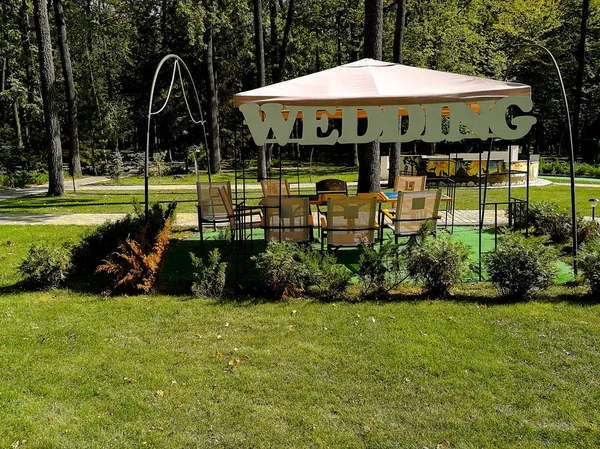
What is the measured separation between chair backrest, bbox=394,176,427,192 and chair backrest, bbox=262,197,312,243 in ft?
11.3

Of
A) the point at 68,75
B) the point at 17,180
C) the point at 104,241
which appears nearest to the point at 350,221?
the point at 104,241

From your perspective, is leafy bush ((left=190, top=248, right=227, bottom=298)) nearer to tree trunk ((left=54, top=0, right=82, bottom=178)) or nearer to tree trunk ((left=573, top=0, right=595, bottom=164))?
tree trunk ((left=54, top=0, right=82, bottom=178))

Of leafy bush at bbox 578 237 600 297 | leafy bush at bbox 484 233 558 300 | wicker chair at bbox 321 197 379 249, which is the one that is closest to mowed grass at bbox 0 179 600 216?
wicker chair at bbox 321 197 379 249

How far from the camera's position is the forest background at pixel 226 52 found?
71.3 ft

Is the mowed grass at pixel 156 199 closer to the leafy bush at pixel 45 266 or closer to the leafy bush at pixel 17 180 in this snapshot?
the leafy bush at pixel 17 180

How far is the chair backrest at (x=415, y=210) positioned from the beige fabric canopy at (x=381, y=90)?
1.36 meters

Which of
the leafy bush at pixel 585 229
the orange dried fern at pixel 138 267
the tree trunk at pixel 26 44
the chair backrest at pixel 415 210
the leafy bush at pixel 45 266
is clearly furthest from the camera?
the tree trunk at pixel 26 44

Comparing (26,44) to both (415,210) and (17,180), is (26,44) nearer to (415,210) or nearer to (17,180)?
(17,180)

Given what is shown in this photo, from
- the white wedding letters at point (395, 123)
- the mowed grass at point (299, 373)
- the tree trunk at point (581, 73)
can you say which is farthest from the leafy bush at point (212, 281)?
the tree trunk at point (581, 73)

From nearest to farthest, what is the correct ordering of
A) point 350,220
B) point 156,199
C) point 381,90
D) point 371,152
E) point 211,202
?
point 381,90 < point 350,220 < point 211,202 < point 371,152 < point 156,199

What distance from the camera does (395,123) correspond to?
5848 millimetres

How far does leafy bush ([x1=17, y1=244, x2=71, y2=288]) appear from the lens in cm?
579

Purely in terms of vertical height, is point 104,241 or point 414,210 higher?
point 414,210

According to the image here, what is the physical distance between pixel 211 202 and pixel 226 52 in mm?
28306
